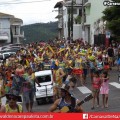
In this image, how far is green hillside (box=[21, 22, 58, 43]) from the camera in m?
103

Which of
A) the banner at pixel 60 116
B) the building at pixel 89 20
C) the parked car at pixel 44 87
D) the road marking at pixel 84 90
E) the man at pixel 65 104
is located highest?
the building at pixel 89 20

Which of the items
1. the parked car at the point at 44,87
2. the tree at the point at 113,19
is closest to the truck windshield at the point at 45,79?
the parked car at the point at 44,87

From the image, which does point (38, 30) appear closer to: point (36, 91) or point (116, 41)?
point (116, 41)

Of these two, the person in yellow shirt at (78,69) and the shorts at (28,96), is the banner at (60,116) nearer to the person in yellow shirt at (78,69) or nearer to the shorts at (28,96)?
the shorts at (28,96)

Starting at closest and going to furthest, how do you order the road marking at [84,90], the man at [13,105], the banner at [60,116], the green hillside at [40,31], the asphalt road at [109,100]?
the banner at [60,116]
the man at [13,105]
the asphalt road at [109,100]
the road marking at [84,90]
the green hillside at [40,31]

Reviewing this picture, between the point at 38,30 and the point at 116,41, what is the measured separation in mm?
67960

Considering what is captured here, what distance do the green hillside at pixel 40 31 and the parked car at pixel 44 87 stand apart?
80395 millimetres

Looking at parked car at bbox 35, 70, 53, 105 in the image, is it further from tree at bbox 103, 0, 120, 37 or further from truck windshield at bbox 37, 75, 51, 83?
tree at bbox 103, 0, 120, 37

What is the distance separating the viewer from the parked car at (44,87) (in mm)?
18875

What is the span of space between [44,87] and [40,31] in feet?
284

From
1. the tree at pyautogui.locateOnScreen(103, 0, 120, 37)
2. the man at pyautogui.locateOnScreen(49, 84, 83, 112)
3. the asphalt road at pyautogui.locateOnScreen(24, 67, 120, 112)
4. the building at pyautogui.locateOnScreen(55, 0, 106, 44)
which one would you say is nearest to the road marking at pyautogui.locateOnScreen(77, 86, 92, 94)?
the asphalt road at pyautogui.locateOnScreen(24, 67, 120, 112)

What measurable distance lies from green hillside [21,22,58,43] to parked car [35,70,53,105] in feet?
264

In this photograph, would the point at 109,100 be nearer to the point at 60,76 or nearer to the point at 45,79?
the point at 60,76

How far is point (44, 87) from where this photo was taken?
18938 mm
